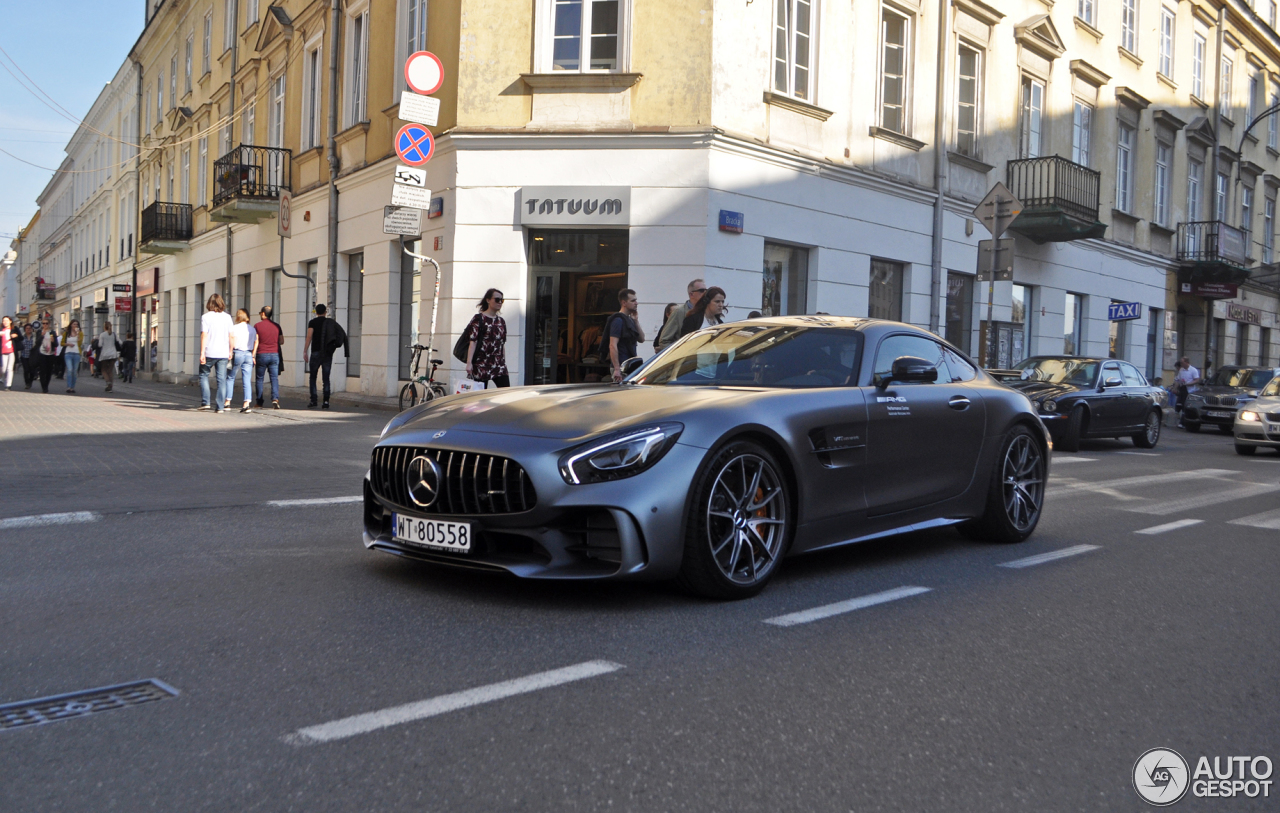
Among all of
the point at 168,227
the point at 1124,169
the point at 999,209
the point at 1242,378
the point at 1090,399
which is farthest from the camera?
the point at 168,227

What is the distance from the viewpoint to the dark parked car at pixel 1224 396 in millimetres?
22312

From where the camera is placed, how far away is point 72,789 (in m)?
2.72

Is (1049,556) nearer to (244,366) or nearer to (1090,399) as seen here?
(1090,399)

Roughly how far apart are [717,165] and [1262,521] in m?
9.93

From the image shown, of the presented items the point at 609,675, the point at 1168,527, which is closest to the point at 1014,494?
the point at 1168,527

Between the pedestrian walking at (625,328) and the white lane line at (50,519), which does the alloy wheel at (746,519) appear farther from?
the pedestrian walking at (625,328)

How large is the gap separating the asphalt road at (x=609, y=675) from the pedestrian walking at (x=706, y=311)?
4.80m

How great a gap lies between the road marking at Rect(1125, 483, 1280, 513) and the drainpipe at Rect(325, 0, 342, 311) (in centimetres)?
1592

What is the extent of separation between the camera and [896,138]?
20109mm

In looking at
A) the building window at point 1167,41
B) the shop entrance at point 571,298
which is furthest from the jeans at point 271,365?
the building window at point 1167,41

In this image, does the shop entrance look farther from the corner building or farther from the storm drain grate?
the storm drain grate

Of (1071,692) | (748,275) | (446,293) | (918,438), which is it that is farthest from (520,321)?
(1071,692)

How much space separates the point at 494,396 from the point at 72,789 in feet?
9.94

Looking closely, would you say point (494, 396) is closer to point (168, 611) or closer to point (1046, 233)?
point (168, 611)
